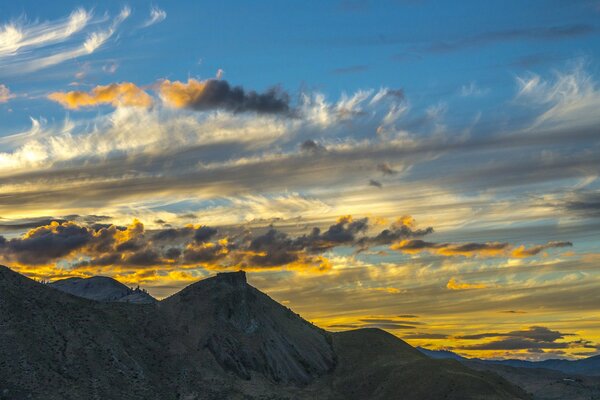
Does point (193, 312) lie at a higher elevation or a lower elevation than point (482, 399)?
higher

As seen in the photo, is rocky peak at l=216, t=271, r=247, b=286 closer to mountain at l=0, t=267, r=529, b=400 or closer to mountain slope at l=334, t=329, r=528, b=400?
mountain at l=0, t=267, r=529, b=400

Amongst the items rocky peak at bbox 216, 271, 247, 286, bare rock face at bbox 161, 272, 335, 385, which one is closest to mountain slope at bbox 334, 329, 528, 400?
bare rock face at bbox 161, 272, 335, 385

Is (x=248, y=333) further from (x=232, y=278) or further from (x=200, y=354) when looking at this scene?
(x=232, y=278)

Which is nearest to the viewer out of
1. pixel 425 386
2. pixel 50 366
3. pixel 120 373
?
pixel 50 366

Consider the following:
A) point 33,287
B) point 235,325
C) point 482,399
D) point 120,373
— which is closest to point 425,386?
point 482,399

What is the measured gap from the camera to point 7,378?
371ft

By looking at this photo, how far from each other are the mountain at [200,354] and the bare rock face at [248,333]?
27 cm

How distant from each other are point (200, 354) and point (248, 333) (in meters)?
14.1

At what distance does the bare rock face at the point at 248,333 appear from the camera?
152m

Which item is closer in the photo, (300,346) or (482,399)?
(482,399)

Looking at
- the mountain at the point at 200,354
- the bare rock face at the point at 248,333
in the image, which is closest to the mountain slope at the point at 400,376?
the mountain at the point at 200,354

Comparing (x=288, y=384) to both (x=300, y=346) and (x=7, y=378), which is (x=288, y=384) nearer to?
(x=300, y=346)

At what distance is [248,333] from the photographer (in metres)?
160

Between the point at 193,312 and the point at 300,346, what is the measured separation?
80.1 feet
